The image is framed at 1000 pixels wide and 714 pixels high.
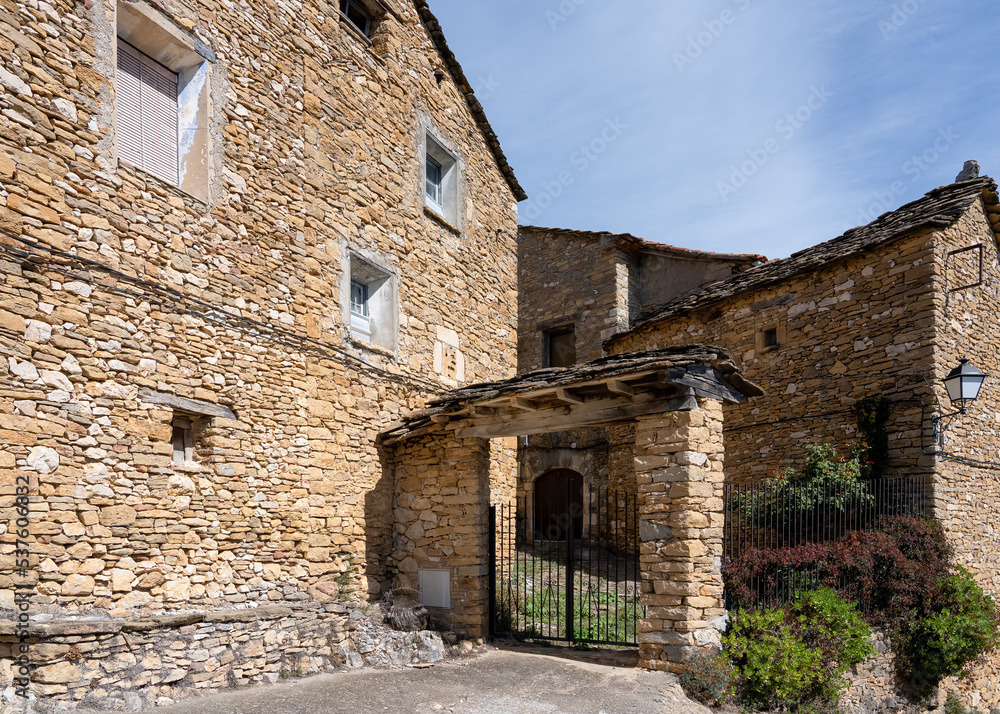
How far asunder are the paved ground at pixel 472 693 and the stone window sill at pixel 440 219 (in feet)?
19.6

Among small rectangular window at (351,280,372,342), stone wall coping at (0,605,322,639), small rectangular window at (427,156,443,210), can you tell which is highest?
small rectangular window at (427,156,443,210)

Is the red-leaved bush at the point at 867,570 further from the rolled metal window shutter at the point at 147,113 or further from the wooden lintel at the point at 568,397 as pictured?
the rolled metal window shutter at the point at 147,113

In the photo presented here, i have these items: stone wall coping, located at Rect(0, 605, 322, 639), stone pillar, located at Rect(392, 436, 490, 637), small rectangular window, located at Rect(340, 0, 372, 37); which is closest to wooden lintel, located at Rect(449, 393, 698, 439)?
stone pillar, located at Rect(392, 436, 490, 637)

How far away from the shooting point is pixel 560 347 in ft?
60.2

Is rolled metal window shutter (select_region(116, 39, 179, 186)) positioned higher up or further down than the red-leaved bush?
higher up

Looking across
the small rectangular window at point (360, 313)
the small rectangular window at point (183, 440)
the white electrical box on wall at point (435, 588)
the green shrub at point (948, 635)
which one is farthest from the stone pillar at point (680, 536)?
the small rectangular window at point (183, 440)

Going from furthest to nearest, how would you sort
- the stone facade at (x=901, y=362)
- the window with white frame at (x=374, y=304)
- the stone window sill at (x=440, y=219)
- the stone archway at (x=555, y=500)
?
the stone archway at (x=555, y=500)
the stone window sill at (x=440, y=219)
the stone facade at (x=901, y=362)
the window with white frame at (x=374, y=304)

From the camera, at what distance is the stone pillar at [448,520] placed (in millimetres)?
8609

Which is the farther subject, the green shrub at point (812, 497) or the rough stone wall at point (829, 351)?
the rough stone wall at point (829, 351)

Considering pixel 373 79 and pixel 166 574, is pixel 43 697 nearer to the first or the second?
pixel 166 574

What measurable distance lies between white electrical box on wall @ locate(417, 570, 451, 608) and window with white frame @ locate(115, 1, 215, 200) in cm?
504

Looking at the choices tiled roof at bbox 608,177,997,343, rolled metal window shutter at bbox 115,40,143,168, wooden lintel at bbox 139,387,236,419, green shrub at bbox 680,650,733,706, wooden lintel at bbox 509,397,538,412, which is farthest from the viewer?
tiled roof at bbox 608,177,997,343

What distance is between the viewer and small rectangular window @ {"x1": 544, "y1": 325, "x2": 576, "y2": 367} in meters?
18.0

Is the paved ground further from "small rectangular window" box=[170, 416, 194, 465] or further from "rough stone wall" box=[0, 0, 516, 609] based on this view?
"small rectangular window" box=[170, 416, 194, 465]
